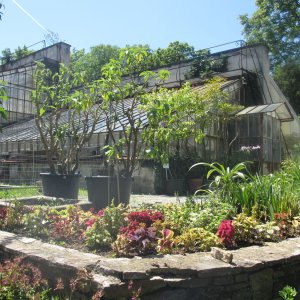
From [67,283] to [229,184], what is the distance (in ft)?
9.04

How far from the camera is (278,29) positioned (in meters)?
30.5

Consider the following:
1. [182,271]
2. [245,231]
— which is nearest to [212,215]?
[245,231]

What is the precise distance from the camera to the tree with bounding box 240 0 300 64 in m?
29.6

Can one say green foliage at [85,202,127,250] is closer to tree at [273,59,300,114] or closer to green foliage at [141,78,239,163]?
green foliage at [141,78,239,163]

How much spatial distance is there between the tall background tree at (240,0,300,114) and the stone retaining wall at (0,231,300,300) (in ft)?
86.6

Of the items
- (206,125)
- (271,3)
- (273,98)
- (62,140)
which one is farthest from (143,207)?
(271,3)

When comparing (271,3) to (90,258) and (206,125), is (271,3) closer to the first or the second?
(206,125)

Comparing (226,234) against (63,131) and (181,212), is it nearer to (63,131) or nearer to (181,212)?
(181,212)

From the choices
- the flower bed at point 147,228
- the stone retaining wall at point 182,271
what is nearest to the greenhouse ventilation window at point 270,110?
the flower bed at point 147,228

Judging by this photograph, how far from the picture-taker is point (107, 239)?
3.70m

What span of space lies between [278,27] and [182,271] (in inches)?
1205

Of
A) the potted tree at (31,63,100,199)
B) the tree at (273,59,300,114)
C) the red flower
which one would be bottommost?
the red flower

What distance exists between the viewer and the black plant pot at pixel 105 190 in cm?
644

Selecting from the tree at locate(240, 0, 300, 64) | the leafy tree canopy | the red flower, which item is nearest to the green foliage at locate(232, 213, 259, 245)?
the red flower
